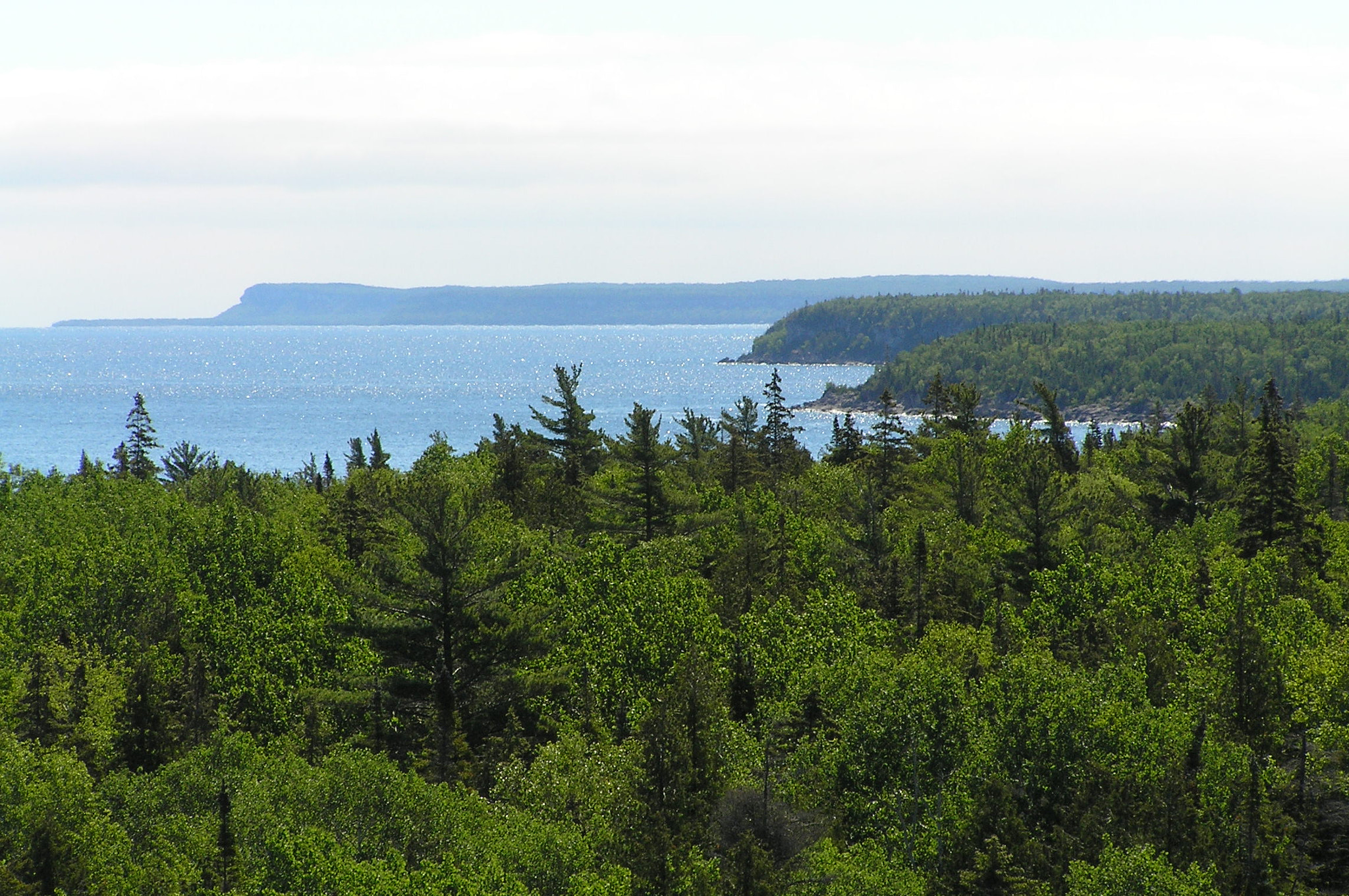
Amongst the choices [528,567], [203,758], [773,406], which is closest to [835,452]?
[773,406]

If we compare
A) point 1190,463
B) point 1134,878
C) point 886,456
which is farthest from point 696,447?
point 1134,878

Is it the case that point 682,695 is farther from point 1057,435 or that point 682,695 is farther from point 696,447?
point 696,447

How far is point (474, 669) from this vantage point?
41812mm

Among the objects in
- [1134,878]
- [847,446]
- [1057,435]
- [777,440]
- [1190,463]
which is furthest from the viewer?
[777,440]

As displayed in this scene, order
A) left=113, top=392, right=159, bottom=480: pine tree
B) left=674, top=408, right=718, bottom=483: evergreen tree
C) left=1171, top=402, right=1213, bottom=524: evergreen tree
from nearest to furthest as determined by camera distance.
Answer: left=1171, top=402, right=1213, bottom=524: evergreen tree, left=674, top=408, right=718, bottom=483: evergreen tree, left=113, top=392, right=159, bottom=480: pine tree

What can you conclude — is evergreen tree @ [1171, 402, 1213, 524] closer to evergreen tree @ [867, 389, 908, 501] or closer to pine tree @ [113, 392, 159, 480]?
evergreen tree @ [867, 389, 908, 501]

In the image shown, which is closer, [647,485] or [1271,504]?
[1271,504]

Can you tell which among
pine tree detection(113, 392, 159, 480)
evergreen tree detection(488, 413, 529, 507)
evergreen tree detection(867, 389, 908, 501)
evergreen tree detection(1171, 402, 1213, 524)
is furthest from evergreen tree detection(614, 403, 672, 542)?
pine tree detection(113, 392, 159, 480)

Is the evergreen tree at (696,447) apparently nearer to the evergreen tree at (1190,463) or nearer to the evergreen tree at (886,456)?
the evergreen tree at (886,456)

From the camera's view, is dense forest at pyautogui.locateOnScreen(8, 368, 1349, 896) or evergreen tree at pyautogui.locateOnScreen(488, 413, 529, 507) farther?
evergreen tree at pyautogui.locateOnScreen(488, 413, 529, 507)

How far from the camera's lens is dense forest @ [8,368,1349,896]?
3073cm

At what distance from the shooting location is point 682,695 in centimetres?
3366

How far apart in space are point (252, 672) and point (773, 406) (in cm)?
6639

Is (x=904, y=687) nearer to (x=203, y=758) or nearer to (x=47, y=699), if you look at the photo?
(x=203, y=758)
